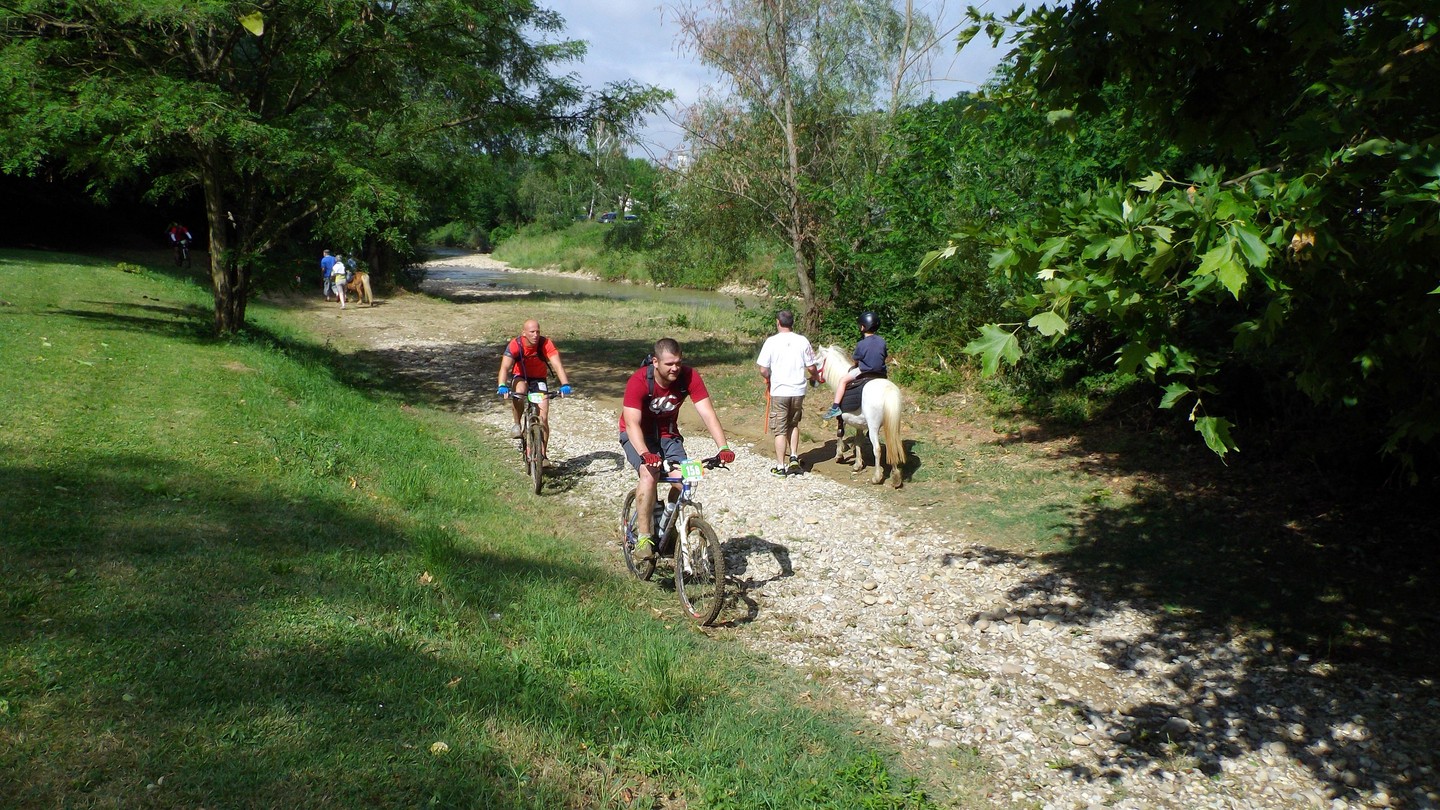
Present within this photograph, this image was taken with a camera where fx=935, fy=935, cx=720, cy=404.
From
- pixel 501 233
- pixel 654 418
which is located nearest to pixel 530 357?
pixel 654 418

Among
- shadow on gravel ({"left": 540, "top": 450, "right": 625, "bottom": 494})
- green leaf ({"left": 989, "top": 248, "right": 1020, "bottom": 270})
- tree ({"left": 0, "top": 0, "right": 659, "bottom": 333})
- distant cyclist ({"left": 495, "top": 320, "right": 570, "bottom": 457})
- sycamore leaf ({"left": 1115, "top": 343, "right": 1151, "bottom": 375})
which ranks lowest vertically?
shadow on gravel ({"left": 540, "top": 450, "right": 625, "bottom": 494})

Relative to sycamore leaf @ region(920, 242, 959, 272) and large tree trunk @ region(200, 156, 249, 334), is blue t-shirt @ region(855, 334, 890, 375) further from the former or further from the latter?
large tree trunk @ region(200, 156, 249, 334)

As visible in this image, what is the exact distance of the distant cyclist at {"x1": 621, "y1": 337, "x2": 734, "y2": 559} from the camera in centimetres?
700

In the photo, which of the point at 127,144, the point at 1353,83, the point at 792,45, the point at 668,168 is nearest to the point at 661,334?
the point at 668,168

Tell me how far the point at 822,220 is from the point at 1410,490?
12.1 m

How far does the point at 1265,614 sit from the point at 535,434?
7.16 metres

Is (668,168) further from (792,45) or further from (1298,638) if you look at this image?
(1298,638)

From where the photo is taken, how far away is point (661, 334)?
80.8ft

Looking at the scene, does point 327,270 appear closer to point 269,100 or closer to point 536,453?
point 269,100

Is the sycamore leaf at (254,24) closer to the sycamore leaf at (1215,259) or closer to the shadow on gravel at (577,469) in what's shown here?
the shadow on gravel at (577,469)

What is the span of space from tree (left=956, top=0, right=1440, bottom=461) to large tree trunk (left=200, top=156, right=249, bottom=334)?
1374 cm

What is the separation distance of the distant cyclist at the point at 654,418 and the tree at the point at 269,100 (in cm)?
785

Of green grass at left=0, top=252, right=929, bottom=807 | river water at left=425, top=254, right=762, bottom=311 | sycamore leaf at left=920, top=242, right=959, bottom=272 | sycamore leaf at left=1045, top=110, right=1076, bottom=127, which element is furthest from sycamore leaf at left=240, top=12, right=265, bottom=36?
river water at left=425, top=254, right=762, bottom=311

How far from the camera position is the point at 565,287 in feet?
161
